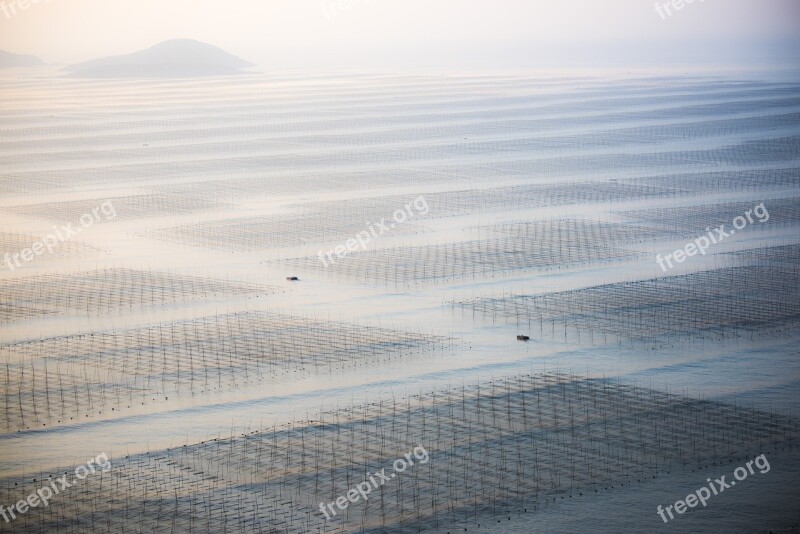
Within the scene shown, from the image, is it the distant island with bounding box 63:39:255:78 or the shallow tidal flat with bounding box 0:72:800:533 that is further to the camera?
the distant island with bounding box 63:39:255:78

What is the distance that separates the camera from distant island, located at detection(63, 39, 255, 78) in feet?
339

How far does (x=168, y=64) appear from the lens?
10881 cm

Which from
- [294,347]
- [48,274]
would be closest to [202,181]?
[48,274]

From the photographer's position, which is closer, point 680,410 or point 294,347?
point 680,410

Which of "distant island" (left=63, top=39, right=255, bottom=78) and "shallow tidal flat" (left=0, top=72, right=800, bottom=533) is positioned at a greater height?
"distant island" (left=63, top=39, right=255, bottom=78)

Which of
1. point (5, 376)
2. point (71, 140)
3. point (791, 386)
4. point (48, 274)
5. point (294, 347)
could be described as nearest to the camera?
point (791, 386)

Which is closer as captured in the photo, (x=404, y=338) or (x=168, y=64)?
(x=404, y=338)

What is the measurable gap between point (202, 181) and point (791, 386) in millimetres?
24003

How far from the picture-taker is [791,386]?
1645 centimetres

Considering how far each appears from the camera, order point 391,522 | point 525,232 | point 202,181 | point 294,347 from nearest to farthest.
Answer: point 391,522
point 294,347
point 525,232
point 202,181

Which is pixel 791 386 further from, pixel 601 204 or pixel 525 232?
pixel 601 204

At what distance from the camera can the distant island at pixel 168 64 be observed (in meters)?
103

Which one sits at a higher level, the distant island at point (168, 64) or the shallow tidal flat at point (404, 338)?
the distant island at point (168, 64)

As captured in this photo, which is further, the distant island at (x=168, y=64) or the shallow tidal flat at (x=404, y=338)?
the distant island at (x=168, y=64)
